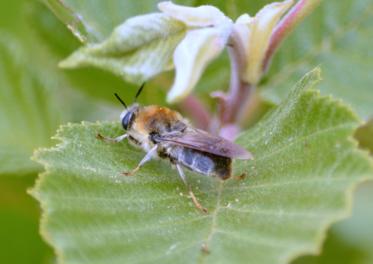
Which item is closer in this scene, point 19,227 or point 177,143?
point 177,143

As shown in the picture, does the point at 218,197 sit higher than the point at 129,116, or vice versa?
the point at 129,116

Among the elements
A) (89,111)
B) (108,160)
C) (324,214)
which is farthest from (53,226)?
(89,111)

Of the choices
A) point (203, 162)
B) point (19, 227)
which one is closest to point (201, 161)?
point (203, 162)

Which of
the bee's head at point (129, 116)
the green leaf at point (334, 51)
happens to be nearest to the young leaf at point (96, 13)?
the bee's head at point (129, 116)

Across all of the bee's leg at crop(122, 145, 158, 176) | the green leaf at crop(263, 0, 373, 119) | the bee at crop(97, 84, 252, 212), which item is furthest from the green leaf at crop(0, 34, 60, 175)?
the green leaf at crop(263, 0, 373, 119)

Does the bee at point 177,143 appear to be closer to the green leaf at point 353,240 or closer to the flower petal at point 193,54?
the flower petal at point 193,54

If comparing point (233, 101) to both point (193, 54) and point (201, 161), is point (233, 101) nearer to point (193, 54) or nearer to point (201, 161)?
point (201, 161)

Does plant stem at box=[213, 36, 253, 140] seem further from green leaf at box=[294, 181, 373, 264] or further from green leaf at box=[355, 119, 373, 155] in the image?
green leaf at box=[294, 181, 373, 264]
